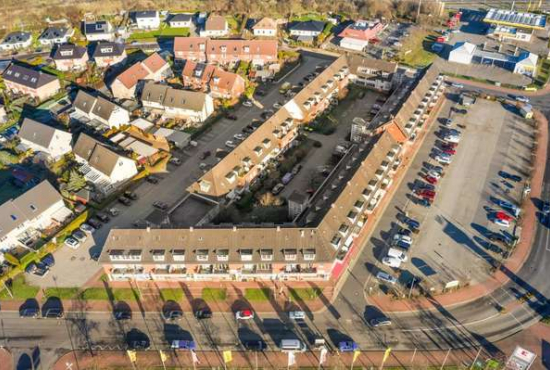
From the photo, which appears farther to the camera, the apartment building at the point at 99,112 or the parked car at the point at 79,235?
the apartment building at the point at 99,112

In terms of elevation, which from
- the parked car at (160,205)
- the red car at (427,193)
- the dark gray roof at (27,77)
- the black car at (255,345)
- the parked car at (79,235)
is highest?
the dark gray roof at (27,77)

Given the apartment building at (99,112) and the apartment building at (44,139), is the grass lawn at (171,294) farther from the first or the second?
the apartment building at (99,112)

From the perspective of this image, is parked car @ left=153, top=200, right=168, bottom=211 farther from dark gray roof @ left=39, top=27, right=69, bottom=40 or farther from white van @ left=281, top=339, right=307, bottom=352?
dark gray roof @ left=39, top=27, right=69, bottom=40

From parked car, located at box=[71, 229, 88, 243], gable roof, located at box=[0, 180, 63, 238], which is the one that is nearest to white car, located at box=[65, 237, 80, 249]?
parked car, located at box=[71, 229, 88, 243]

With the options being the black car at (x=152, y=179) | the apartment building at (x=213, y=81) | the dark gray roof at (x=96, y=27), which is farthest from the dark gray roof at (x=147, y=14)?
the black car at (x=152, y=179)

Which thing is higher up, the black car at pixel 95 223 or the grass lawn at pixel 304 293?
the black car at pixel 95 223

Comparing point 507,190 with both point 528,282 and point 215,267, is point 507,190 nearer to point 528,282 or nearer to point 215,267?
point 528,282

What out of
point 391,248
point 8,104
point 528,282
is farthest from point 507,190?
point 8,104

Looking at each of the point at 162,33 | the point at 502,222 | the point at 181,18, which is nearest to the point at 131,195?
the point at 502,222
